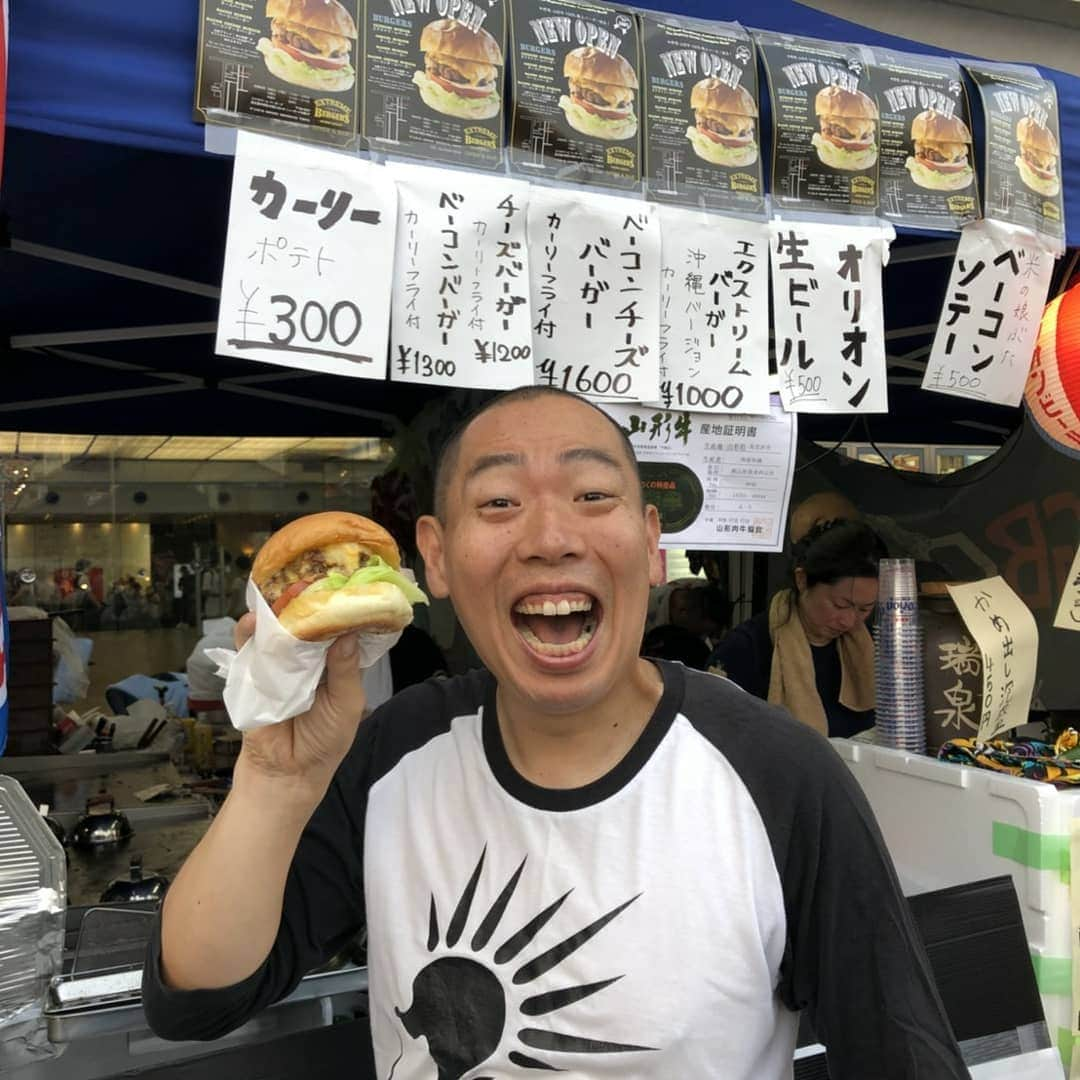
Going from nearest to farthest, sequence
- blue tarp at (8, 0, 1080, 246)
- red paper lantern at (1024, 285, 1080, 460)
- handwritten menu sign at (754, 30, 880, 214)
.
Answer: blue tarp at (8, 0, 1080, 246) → handwritten menu sign at (754, 30, 880, 214) → red paper lantern at (1024, 285, 1080, 460)

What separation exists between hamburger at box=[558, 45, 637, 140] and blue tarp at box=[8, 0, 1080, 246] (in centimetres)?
87

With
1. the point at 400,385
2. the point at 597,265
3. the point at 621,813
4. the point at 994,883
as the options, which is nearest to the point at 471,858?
the point at 621,813

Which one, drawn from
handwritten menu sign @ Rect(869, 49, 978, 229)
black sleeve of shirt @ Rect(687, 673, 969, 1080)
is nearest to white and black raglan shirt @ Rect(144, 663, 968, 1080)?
black sleeve of shirt @ Rect(687, 673, 969, 1080)

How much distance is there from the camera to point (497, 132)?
7.28ft

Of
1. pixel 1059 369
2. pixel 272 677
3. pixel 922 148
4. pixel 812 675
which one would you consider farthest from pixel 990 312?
pixel 272 677

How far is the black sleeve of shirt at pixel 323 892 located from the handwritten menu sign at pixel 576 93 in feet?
4.33

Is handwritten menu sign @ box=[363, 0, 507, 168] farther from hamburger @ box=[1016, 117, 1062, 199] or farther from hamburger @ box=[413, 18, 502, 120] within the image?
hamburger @ box=[1016, 117, 1062, 199]

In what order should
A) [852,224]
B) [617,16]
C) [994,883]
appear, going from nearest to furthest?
1. [994,883]
2. [617,16]
3. [852,224]

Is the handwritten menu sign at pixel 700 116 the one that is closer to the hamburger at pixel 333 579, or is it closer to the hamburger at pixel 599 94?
the hamburger at pixel 599 94

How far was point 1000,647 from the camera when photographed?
2.55m

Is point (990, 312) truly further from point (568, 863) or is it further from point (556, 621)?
point (568, 863)

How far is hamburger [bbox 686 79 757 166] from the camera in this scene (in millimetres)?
2420

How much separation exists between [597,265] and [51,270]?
220 centimetres

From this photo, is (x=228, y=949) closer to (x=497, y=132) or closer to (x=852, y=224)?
(x=497, y=132)
